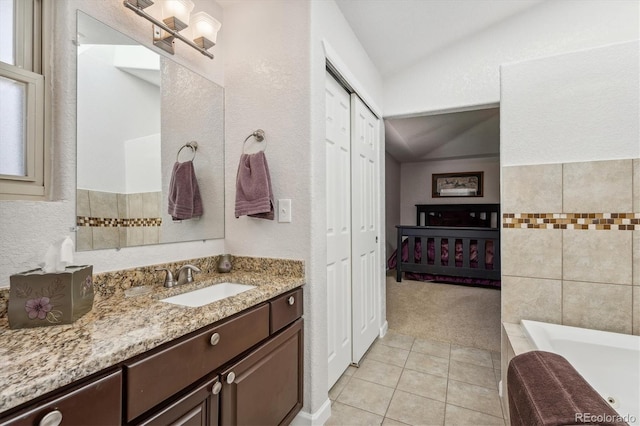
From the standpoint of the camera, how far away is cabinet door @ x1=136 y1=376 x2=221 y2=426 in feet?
2.78

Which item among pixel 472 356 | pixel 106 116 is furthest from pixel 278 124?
pixel 472 356

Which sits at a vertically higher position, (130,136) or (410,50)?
(410,50)

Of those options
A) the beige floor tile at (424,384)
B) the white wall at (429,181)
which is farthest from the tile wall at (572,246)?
the white wall at (429,181)

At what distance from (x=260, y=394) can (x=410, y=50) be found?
2.69 metres

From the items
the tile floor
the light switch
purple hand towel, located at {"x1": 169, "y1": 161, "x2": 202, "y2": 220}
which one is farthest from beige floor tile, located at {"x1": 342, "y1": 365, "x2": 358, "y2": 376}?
purple hand towel, located at {"x1": 169, "y1": 161, "x2": 202, "y2": 220}

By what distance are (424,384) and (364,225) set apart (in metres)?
1.20

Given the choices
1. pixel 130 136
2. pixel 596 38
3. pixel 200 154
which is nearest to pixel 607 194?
pixel 596 38

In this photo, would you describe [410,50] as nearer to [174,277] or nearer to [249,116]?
[249,116]

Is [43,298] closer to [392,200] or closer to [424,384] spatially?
[424,384]

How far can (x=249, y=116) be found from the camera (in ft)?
5.65

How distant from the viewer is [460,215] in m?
6.27

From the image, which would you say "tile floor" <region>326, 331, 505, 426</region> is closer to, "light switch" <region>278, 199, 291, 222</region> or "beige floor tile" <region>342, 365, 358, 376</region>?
"beige floor tile" <region>342, 365, 358, 376</region>

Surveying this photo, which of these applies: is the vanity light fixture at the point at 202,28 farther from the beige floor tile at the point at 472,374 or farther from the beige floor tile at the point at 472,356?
the beige floor tile at the point at 472,356

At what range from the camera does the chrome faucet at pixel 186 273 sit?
140 centimetres
